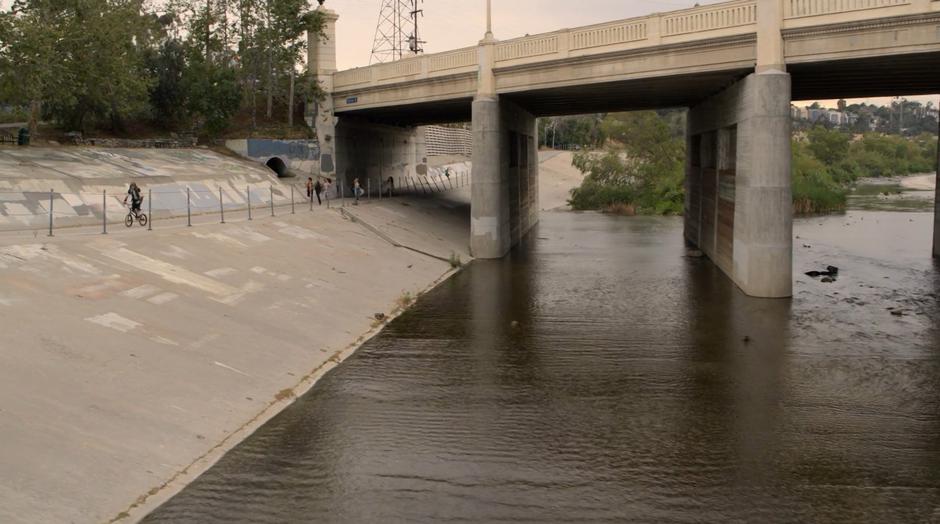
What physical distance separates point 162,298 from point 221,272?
4626mm

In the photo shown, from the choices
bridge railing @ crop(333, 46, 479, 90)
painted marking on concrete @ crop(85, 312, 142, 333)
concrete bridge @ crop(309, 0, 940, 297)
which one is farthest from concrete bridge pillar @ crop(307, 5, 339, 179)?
painted marking on concrete @ crop(85, 312, 142, 333)

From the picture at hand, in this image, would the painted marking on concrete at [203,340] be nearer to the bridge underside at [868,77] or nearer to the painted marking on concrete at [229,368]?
the painted marking on concrete at [229,368]

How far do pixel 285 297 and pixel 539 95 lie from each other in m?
22.4

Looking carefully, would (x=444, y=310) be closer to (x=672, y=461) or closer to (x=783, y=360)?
(x=783, y=360)

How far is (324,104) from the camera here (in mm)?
55281

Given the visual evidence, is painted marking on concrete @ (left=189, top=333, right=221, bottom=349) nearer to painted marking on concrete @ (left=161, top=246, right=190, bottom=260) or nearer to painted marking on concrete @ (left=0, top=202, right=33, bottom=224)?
painted marking on concrete @ (left=161, top=246, right=190, bottom=260)

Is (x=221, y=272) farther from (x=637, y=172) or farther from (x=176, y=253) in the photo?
(x=637, y=172)

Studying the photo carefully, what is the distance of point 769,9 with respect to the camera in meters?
30.5

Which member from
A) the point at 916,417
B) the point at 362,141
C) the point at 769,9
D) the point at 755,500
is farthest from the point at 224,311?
the point at 362,141

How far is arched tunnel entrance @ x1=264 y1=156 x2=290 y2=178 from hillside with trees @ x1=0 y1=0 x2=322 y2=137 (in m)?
2.38

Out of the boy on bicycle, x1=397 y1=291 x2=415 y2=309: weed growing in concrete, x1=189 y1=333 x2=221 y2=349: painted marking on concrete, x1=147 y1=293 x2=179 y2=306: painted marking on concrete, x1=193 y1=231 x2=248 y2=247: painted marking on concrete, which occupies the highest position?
the boy on bicycle

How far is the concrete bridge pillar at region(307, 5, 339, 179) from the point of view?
55.3 metres

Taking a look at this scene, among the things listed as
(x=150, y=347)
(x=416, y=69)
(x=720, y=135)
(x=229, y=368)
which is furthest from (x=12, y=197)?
(x=720, y=135)

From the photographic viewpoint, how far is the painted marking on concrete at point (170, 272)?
80.5ft
